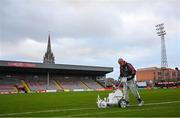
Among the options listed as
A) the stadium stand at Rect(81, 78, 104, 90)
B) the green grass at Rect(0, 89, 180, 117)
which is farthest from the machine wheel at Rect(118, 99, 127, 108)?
the stadium stand at Rect(81, 78, 104, 90)

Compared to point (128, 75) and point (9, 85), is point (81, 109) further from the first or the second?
point (9, 85)

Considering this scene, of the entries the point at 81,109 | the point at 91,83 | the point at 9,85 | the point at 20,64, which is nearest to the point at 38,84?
the point at 20,64

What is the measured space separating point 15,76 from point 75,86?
1467 cm

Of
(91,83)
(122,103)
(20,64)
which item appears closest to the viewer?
(122,103)

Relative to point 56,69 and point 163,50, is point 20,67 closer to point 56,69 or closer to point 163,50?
point 56,69

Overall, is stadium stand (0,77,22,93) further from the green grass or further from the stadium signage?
the green grass

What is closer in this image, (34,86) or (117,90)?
(117,90)

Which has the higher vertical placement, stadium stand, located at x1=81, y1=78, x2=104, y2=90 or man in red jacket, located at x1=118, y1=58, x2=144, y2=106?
stadium stand, located at x1=81, y1=78, x2=104, y2=90

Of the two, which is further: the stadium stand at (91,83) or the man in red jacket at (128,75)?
the stadium stand at (91,83)

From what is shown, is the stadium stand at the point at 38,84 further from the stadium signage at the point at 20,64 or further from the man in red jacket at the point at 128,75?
the man in red jacket at the point at 128,75

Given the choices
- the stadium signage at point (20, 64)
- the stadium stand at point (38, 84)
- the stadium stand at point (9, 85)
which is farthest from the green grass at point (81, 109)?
the stadium stand at point (38, 84)

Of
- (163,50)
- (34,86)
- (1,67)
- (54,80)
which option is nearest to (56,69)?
(54,80)

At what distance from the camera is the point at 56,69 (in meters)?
80.2

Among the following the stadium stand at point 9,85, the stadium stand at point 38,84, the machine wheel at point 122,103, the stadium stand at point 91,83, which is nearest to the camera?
the machine wheel at point 122,103
